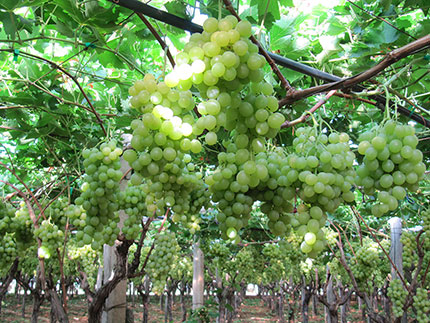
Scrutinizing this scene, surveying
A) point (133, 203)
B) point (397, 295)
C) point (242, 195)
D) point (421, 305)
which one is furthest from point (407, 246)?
point (242, 195)

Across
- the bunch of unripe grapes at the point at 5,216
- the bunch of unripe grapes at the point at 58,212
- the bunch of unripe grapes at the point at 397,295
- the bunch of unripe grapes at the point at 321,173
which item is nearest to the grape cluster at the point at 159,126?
the bunch of unripe grapes at the point at 321,173

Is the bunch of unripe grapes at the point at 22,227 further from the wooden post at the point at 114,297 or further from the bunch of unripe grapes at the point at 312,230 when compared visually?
the bunch of unripe grapes at the point at 312,230

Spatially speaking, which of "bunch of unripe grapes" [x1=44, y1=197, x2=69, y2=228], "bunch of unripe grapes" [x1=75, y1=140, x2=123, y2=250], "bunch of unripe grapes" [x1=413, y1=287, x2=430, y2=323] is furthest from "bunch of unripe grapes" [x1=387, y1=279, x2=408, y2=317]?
"bunch of unripe grapes" [x1=75, y1=140, x2=123, y2=250]

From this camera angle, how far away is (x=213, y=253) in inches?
265

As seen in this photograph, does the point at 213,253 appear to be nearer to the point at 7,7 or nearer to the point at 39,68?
the point at 39,68

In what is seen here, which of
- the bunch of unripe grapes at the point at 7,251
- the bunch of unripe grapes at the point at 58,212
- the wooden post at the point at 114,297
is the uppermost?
the bunch of unripe grapes at the point at 58,212

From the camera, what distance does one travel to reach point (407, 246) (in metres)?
4.82

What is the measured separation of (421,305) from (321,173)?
446cm

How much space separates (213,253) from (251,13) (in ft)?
18.3

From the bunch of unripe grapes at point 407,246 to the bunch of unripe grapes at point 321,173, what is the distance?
14.5 feet

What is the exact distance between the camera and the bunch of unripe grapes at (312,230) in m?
0.90

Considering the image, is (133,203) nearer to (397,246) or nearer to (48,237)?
(48,237)

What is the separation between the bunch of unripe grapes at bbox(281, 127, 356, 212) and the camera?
0.94 m

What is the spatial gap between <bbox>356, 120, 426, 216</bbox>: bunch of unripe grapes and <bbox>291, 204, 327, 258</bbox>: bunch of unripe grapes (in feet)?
0.58
